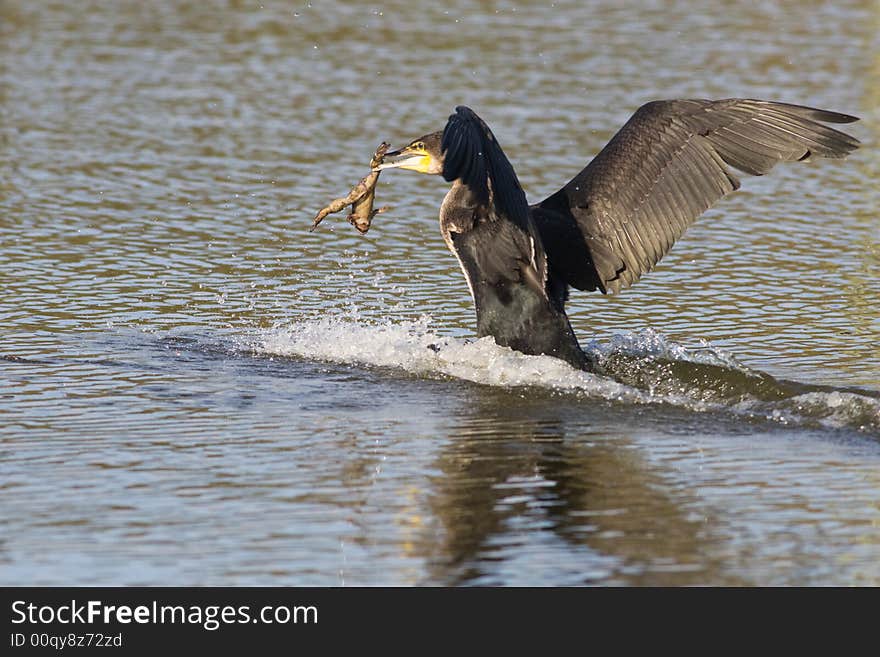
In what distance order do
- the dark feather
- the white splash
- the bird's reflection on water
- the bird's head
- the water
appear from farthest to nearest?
the bird's head, the white splash, the dark feather, the water, the bird's reflection on water

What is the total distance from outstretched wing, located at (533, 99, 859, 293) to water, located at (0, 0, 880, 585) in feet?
2.35

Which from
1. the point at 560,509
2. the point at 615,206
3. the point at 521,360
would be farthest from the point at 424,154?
the point at 560,509

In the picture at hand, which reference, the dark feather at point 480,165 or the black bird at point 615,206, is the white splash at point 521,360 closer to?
the black bird at point 615,206

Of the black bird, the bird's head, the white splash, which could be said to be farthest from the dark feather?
the white splash

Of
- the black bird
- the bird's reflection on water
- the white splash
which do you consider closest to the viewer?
the bird's reflection on water

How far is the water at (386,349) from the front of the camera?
6605 millimetres

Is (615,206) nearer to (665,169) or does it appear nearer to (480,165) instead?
(665,169)

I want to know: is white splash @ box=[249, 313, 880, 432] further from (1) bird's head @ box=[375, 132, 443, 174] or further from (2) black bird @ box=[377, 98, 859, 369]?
(1) bird's head @ box=[375, 132, 443, 174]

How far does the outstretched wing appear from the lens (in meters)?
9.14

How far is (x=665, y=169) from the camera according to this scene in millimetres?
9250

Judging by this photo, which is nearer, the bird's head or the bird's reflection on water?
the bird's reflection on water

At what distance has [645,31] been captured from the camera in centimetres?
2161

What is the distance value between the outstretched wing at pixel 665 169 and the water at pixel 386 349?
718 millimetres
